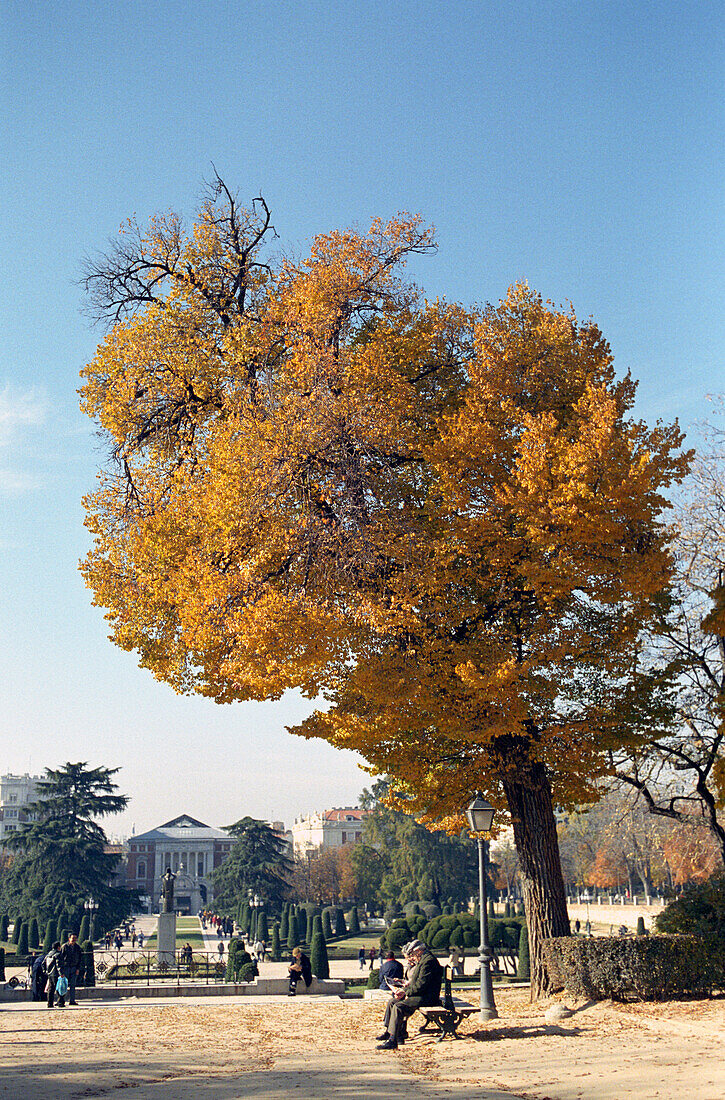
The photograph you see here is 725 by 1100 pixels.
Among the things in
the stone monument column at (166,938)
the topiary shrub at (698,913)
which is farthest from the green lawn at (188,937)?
the topiary shrub at (698,913)

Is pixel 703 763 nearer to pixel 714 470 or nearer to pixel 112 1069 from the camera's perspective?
pixel 714 470

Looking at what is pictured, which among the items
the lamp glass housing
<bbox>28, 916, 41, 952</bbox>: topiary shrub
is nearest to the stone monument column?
<bbox>28, 916, 41, 952</bbox>: topiary shrub

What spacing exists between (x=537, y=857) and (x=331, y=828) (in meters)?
121

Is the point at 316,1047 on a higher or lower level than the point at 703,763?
lower

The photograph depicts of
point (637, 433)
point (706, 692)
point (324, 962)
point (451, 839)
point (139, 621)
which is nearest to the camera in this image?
point (637, 433)

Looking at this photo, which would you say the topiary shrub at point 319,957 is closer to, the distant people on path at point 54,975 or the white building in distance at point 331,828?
the distant people on path at point 54,975

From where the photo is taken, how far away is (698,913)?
1438cm

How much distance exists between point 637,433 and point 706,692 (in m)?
11.2

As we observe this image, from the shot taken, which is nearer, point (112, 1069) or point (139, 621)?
point (112, 1069)

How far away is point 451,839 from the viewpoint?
62.9m

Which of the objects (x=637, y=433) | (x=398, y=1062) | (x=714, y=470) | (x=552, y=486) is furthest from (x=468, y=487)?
(x=714, y=470)

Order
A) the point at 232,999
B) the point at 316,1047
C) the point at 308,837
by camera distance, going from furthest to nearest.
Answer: the point at 308,837 → the point at 232,999 → the point at 316,1047

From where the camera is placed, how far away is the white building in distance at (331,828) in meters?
130

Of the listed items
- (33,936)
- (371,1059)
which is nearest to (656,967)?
(371,1059)
